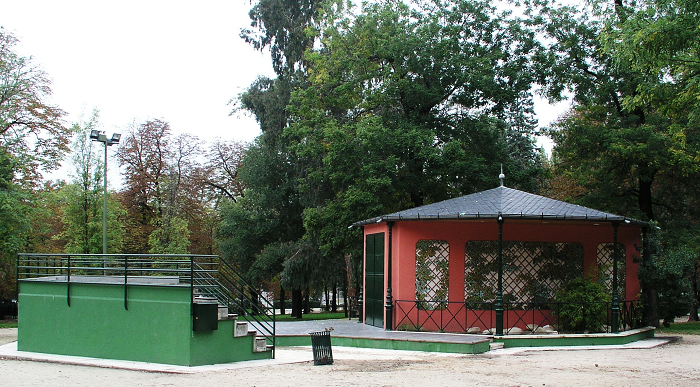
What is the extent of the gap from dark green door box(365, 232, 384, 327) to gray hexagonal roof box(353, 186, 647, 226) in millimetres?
729

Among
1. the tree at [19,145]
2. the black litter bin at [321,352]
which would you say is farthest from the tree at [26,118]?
the black litter bin at [321,352]

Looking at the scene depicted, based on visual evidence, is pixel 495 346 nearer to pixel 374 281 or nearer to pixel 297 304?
pixel 374 281

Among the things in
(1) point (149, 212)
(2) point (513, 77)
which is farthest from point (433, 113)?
(1) point (149, 212)

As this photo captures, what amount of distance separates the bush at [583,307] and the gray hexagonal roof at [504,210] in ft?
5.47

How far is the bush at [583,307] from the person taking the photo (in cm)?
1547

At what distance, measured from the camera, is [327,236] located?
24.2 meters

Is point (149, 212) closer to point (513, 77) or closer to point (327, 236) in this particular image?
point (327, 236)

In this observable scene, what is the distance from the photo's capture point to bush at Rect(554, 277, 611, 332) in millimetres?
15469

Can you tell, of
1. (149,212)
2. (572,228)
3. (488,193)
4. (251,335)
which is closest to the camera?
(251,335)

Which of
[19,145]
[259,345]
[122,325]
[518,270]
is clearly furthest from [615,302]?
[19,145]

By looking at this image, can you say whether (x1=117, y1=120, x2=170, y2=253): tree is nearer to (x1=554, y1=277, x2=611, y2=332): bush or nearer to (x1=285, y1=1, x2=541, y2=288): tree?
(x1=285, y1=1, x2=541, y2=288): tree

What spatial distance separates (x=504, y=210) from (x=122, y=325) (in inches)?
336

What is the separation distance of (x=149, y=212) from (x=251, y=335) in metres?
26.0

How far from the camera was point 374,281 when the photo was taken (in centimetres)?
1772
